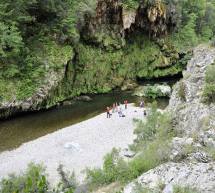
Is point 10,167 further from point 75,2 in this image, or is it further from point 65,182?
point 75,2

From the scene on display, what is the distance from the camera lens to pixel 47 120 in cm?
3212

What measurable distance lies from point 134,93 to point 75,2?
1260 cm

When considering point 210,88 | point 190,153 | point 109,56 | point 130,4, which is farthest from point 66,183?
point 130,4

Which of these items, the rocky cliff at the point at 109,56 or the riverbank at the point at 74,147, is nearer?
the riverbank at the point at 74,147

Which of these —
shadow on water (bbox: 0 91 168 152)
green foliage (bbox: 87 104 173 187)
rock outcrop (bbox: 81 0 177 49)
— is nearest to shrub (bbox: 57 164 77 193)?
green foliage (bbox: 87 104 173 187)

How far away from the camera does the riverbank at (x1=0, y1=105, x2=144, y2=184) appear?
73.2 ft

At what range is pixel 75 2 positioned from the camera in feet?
133

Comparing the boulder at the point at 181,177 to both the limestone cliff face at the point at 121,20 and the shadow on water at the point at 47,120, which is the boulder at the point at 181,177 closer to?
the shadow on water at the point at 47,120

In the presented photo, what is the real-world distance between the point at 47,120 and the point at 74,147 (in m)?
8.00

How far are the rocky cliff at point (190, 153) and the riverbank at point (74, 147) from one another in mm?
7177

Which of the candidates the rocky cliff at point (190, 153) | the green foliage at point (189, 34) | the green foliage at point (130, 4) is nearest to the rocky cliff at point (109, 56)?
the green foliage at point (130, 4)

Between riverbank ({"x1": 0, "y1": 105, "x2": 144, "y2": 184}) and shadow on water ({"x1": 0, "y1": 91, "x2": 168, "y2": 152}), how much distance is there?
1178 millimetres

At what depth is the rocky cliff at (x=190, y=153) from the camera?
36.5 ft

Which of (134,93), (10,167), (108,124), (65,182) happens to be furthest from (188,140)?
(134,93)
